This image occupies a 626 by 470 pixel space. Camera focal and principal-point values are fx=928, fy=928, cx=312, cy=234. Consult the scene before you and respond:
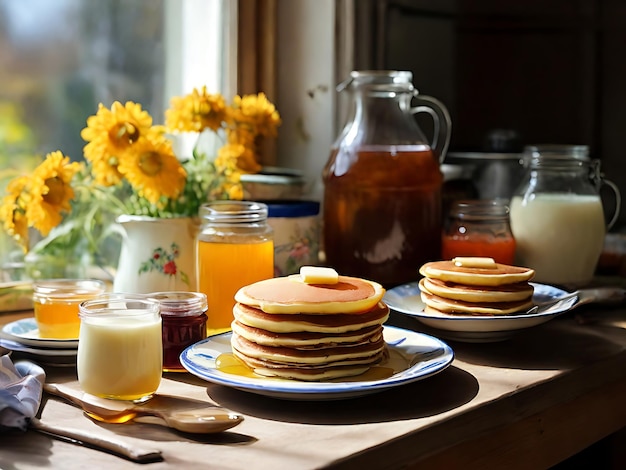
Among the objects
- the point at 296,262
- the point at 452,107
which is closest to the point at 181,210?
the point at 296,262

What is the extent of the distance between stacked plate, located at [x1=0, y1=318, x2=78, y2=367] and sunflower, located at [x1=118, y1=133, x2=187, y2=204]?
0.24 metres

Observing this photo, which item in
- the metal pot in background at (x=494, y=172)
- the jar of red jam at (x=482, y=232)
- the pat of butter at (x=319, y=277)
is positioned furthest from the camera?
the metal pot in background at (x=494, y=172)

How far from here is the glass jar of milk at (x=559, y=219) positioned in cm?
150

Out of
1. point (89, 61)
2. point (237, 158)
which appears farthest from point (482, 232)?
point (89, 61)

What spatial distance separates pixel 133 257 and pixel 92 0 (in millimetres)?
526

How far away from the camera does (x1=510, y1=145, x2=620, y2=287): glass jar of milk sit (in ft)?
4.91

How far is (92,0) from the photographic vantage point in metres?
1.58

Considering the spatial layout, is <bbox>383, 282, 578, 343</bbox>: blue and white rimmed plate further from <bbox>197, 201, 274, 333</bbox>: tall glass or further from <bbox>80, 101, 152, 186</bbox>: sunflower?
<bbox>80, 101, 152, 186</bbox>: sunflower

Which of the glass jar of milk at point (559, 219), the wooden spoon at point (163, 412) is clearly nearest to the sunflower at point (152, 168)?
the wooden spoon at point (163, 412)

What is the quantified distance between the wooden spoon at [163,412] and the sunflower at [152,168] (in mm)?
349

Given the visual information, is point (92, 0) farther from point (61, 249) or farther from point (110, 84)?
point (61, 249)

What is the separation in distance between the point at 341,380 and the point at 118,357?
0.23m

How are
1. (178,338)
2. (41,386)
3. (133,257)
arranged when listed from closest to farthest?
(41,386) < (178,338) < (133,257)

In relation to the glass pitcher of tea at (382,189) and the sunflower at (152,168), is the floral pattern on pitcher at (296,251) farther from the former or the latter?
the sunflower at (152,168)
